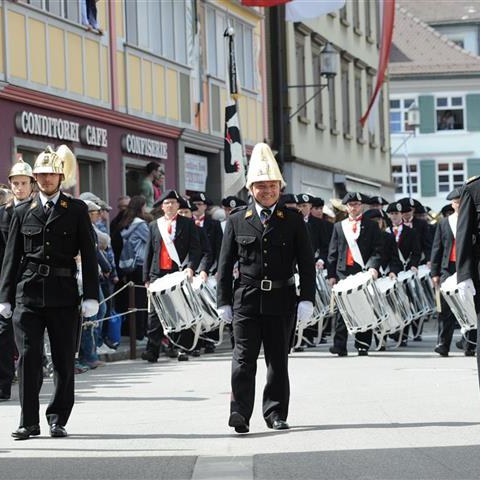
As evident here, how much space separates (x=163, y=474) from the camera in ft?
29.6

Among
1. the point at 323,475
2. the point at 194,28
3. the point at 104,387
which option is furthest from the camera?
the point at 194,28

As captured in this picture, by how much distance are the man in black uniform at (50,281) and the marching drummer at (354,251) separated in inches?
340

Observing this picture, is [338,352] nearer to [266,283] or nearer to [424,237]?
[424,237]

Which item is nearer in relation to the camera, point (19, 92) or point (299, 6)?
point (19, 92)

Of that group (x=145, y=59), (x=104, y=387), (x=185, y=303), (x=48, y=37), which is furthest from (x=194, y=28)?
(x=104, y=387)

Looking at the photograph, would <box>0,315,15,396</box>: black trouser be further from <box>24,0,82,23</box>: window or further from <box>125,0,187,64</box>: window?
<box>125,0,187,64</box>: window

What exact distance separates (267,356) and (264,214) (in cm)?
101

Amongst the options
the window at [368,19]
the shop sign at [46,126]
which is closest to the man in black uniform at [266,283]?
the shop sign at [46,126]

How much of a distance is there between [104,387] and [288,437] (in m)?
4.65

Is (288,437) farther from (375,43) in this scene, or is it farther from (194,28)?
(375,43)

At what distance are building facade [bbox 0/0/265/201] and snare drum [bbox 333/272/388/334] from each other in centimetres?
499

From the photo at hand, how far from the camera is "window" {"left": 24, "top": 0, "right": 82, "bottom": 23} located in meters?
23.3

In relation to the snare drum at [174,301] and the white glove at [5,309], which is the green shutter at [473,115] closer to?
Answer: the snare drum at [174,301]

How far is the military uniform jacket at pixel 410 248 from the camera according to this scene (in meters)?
22.2
